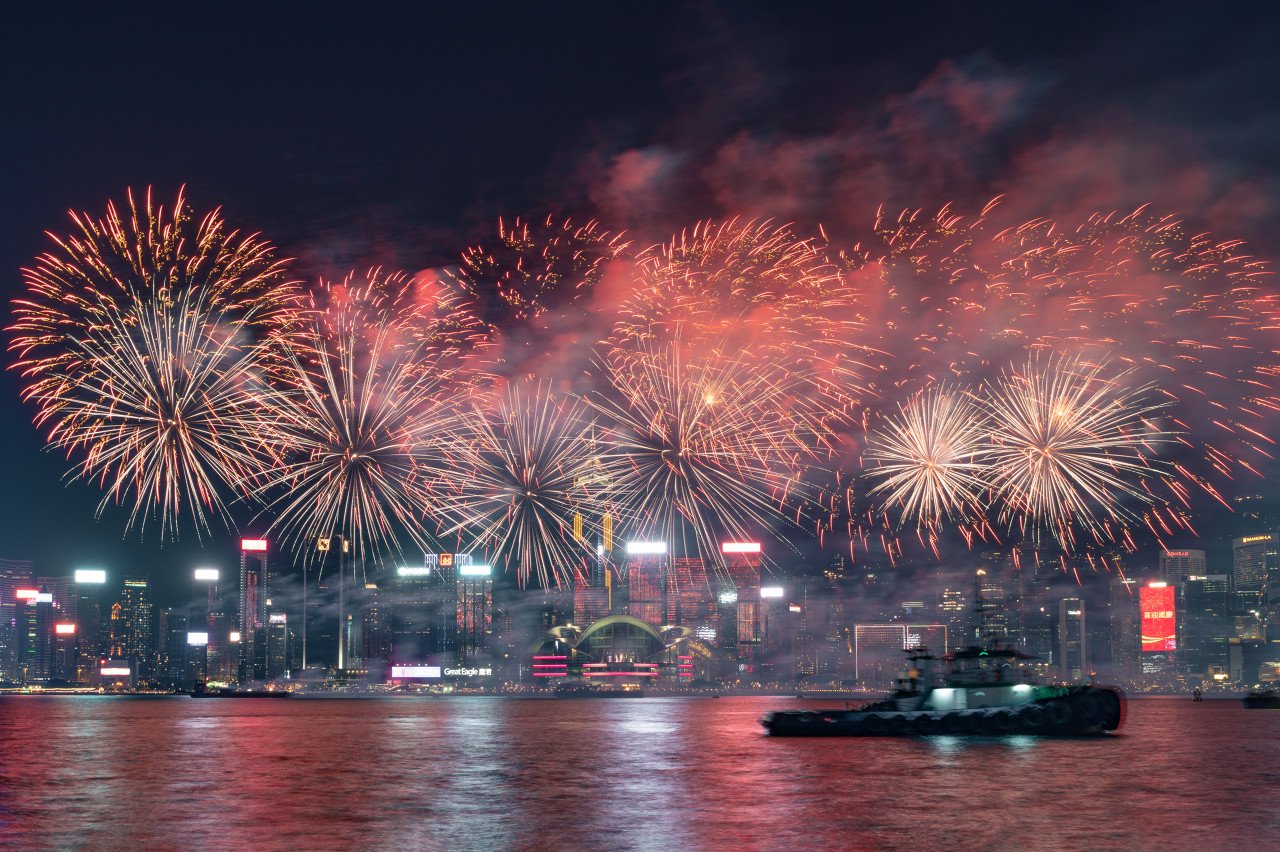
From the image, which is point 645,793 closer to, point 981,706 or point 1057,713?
point 981,706

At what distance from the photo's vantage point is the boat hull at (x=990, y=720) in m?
91.8

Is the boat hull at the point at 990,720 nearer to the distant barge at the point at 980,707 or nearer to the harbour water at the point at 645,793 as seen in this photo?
the distant barge at the point at 980,707

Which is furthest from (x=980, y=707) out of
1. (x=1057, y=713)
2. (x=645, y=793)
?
(x=645, y=793)

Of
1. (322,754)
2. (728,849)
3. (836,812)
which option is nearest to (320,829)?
(728,849)

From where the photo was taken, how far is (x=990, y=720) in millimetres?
91812

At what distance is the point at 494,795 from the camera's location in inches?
2304

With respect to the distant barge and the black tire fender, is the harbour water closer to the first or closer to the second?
the distant barge

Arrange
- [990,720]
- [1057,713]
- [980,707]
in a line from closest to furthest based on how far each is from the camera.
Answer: [990,720] < [980,707] < [1057,713]

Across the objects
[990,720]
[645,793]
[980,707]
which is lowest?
[990,720]

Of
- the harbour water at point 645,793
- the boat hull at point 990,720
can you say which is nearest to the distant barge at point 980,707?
the boat hull at point 990,720

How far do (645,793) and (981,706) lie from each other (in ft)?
Result: 137

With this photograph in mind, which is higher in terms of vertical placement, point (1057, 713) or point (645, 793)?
point (645, 793)

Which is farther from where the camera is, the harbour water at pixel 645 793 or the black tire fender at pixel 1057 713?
the black tire fender at pixel 1057 713

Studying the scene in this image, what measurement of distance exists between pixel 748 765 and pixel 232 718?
118 m
